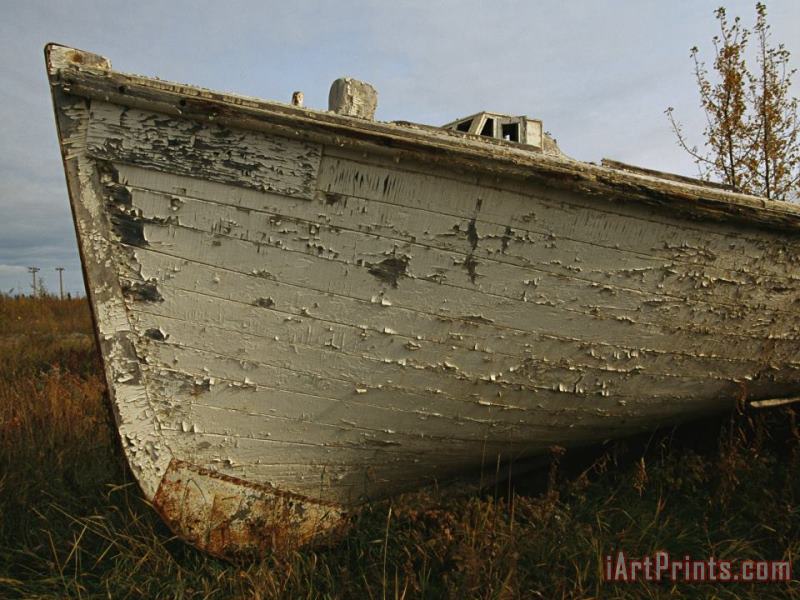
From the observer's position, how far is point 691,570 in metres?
2.29

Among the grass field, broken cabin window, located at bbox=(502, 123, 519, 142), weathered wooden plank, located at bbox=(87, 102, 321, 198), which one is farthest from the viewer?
broken cabin window, located at bbox=(502, 123, 519, 142)

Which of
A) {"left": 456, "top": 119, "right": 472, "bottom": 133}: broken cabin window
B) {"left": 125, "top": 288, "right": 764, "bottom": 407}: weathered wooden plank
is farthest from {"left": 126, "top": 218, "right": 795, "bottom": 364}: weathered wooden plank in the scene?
{"left": 456, "top": 119, "right": 472, "bottom": 133}: broken cabin window

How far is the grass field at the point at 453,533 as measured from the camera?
7.10 feet

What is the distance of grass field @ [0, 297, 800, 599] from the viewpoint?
2164mm

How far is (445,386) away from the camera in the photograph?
2363 millimetres

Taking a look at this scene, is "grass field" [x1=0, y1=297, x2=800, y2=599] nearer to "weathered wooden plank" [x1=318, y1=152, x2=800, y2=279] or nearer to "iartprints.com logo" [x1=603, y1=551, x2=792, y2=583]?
"iartprints.com logo" [x1=603, y1=551, x2=792, y2=583]

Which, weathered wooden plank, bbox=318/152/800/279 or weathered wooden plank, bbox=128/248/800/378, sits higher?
weathered wooden plank, bbox=318/152/800/279

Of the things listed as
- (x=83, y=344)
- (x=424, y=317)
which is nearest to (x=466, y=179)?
(x=424, y=317)

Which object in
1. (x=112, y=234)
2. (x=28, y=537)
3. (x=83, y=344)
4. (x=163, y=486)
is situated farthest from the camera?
(x=83, y=344)

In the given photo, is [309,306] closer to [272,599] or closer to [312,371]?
[312,371]

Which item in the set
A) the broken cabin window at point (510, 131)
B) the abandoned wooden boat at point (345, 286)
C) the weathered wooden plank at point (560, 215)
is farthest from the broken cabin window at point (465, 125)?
the weathered wooden plank at point (560, 215)

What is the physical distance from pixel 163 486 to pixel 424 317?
1223mm

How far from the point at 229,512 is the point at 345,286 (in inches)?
41.7

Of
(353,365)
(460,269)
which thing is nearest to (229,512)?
(353,365)
